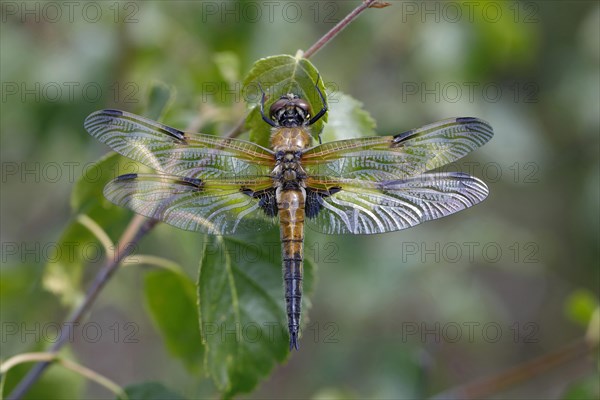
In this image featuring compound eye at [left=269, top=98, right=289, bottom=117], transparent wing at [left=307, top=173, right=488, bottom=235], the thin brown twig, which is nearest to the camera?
compound eye at [left=269, top=98, right=289, bottom=117]

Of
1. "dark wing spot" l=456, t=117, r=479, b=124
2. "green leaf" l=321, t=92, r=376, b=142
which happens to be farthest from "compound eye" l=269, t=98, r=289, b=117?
"dark wing spot" l=456, t=117, r=479, b=124

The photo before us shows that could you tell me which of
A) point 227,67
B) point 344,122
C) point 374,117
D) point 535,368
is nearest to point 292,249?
point 344,122

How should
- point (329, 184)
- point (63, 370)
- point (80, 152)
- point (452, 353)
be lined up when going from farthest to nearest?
point (452, 353)
point (80, 152)
point (63, 370)
point (329, 184)

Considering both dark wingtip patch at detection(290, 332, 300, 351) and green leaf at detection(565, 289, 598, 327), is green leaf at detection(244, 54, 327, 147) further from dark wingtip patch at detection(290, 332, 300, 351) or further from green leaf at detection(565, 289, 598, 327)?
green leaf at detection(565, 289, 598, 327)

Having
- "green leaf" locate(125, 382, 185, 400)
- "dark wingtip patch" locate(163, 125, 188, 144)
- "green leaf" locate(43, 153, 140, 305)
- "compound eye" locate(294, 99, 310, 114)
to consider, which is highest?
"compound eye" locate(294, 99, 310, 114)

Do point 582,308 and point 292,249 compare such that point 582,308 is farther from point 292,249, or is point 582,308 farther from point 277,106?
point 277,106

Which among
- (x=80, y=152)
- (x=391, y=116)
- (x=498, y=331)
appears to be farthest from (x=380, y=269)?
(x=80, y=152)

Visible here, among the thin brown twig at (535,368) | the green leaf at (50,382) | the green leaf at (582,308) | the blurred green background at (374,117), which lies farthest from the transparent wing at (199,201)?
the thin brown twig at (535,368)

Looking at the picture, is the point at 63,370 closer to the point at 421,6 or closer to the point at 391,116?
the point at 391,116
